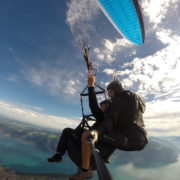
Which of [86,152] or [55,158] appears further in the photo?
[55,158]

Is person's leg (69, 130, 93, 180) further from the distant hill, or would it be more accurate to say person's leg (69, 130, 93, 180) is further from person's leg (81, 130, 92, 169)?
the distant hill

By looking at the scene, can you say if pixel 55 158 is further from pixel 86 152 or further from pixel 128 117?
pixel 128 117

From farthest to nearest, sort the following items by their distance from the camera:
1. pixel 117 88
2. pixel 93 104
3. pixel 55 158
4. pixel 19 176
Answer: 1. pixel 19 176
2. pixel 55 158
3. pixel 117 88
4. pixel 93 104

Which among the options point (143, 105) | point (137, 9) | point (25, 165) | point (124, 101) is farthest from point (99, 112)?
point (25, 165)

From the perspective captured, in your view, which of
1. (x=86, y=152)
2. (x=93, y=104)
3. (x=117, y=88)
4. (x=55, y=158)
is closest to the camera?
(x=93, y=104)

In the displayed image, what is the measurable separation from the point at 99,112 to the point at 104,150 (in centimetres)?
101

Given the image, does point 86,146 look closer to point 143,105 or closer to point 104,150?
point 104,150

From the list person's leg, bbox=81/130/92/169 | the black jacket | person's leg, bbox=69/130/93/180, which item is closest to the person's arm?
the black jacket

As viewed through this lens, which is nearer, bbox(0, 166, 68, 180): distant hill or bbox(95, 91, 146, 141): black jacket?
bbox(95, 91, 146, 141): black jacket

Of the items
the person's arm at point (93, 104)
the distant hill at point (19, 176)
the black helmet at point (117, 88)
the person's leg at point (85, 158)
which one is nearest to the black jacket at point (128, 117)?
the person's arm at point (93, 104)

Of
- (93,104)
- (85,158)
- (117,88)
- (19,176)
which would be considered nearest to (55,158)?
(85,158)

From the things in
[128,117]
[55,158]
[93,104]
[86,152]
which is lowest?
[55,158]

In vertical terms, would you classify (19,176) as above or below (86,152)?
below

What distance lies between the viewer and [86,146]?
299 centimetres
